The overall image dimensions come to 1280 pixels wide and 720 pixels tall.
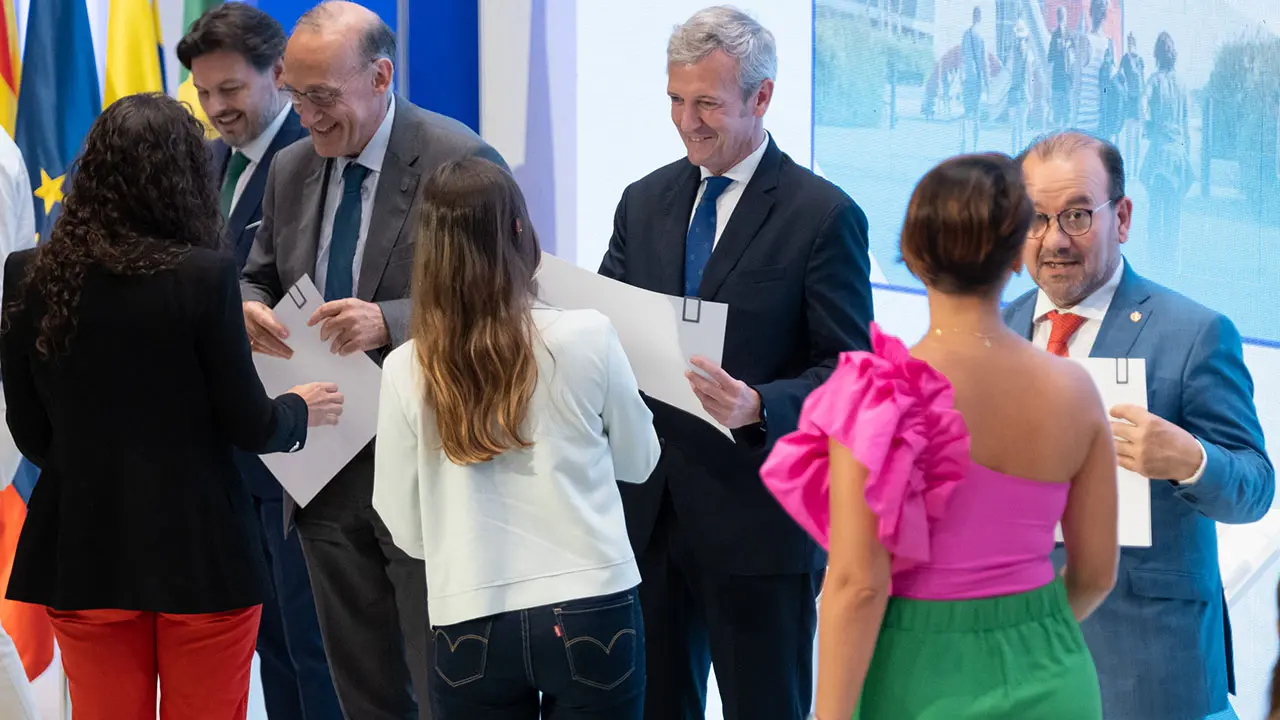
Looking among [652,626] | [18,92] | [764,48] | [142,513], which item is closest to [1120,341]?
[764,48]

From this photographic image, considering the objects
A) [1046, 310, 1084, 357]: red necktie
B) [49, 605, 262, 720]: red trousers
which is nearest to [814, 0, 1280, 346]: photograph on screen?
[1046, 310, 1084, 357]: red necktie

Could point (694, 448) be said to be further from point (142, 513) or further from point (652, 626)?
point (142, 513)

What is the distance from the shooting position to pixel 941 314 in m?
1.82

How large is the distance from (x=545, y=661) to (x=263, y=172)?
181 centimetres

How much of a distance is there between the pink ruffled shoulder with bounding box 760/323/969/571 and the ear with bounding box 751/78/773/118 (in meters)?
1.16

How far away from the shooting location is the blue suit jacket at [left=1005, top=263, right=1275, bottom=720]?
7.86ft

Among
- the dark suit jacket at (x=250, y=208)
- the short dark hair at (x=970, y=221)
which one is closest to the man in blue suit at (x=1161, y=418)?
the short dark hair at (x=970, y=221)

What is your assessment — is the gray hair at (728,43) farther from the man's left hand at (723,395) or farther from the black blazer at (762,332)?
the man's left hand at (723,395)

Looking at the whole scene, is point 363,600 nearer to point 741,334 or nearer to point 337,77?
point 741,334

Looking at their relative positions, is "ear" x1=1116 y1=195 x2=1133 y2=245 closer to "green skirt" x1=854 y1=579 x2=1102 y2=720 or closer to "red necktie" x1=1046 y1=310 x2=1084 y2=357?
"red necktie" x1=1046 y1=310 x2=1084 y2=357

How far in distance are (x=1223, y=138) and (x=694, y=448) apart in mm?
1476

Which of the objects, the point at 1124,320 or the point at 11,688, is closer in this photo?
the point at 1124,320

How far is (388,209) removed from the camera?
119 inches

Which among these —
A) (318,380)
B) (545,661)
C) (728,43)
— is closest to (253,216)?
(318,380)
